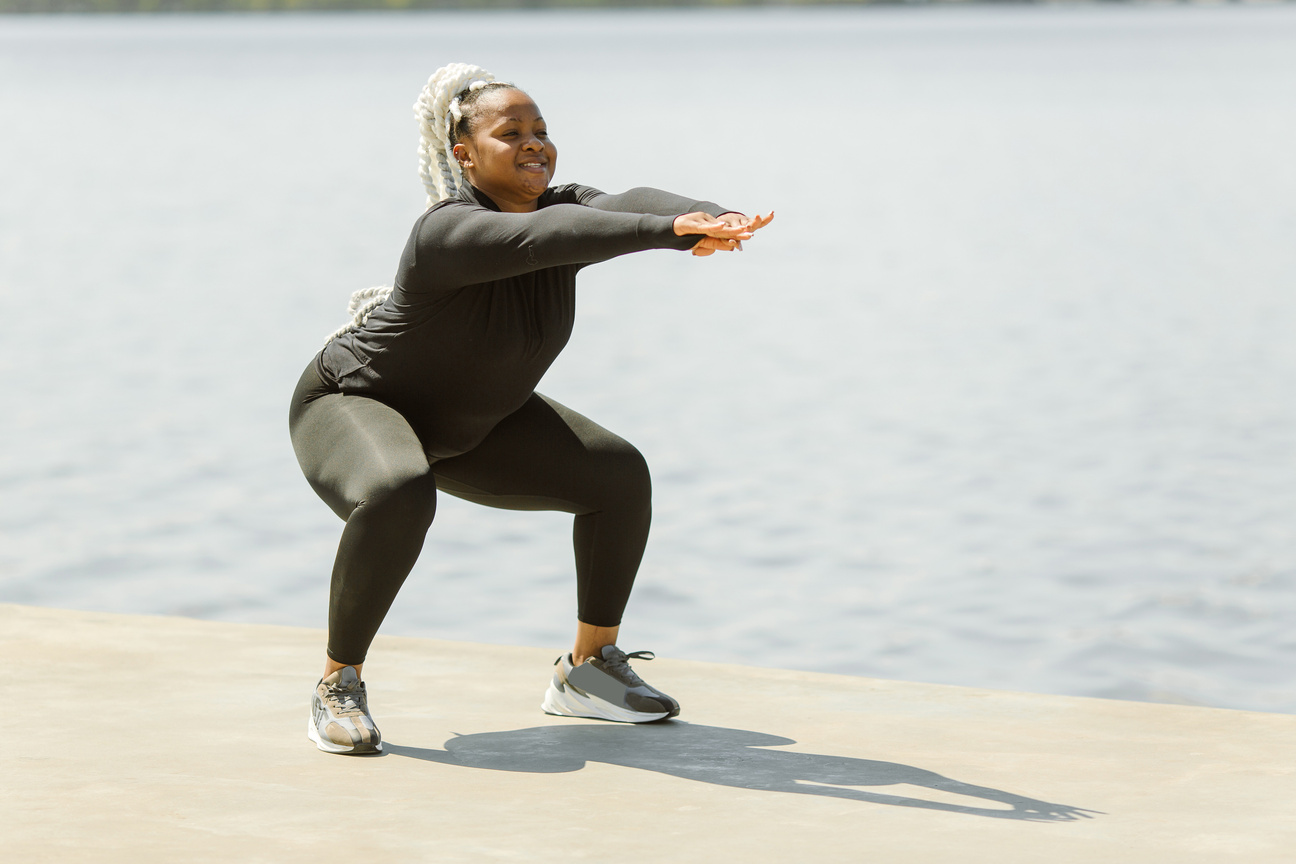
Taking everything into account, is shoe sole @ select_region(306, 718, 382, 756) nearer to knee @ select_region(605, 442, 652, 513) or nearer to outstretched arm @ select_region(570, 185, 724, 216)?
knee @ select_region(605, 442, 652, 513)

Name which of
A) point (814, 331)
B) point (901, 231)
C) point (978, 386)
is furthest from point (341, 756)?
point (901, 231)

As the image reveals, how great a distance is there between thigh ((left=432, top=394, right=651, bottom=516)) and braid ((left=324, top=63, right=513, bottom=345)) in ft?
1.48

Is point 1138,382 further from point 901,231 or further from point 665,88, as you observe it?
point 665,88

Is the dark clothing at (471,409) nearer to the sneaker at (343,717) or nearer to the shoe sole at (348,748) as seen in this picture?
the sneaker at (343,717)

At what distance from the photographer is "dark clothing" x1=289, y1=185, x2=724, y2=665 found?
3.95 meters

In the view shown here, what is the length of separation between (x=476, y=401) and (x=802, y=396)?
10508 mm

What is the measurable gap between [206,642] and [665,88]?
2444 inches

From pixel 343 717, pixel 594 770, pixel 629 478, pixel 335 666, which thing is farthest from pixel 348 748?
pixel 629 478

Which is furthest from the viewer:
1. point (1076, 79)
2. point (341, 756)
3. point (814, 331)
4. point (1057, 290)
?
point (1076, 79)

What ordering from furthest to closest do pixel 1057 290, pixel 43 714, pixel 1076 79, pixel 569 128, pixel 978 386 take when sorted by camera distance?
pixel 1076 79 < pixel 569 128 < pixel 1057 290 < pixel 978 386 < pixel 43 714

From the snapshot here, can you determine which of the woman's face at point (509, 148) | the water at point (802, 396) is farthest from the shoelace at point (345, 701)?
the water at point (802, 396)

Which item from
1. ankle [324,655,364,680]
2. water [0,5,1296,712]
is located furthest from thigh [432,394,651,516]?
water [0,5,1296,712]

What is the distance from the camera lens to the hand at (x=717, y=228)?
3.58 metres

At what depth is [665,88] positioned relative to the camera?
65.9m
